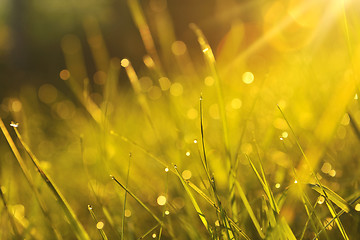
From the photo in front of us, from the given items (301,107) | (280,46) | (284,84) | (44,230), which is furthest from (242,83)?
(280,46)

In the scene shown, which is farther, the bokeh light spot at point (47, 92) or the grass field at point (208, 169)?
the bokeh light spot at point (47, 92)

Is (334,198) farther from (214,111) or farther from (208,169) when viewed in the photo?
(214,111)

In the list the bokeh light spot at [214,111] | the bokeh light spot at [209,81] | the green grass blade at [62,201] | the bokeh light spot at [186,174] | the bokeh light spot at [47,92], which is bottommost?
the bokeh light spot at [214,111]

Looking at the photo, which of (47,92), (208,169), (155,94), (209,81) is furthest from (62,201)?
(47,92)

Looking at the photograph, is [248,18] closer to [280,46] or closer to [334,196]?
[280,46]

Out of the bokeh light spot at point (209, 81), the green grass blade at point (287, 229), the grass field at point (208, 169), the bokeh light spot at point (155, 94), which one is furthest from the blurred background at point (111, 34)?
the green grass blade at point (287, 229)

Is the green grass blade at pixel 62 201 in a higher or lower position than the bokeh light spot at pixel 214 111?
higher

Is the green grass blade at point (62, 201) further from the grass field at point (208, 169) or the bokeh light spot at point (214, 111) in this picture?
the bokeh light spot at point (214, 111)

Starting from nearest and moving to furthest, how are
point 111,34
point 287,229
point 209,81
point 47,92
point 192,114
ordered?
1. point 287,229
2. point 192,114
3. point 209,81
4. point 47,92
5. point 111,34

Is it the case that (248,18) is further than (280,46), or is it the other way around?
(248,18)

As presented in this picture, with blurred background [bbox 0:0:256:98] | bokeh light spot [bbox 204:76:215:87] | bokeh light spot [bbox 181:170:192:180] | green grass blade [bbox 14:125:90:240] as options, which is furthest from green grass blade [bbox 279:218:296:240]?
blurred background [bbox 0:0:256:98]

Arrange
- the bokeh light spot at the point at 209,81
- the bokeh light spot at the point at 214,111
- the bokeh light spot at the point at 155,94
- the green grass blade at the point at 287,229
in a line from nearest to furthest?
the green grass blade at the point at 287,229, the bokeh light spot at the point at 214,111, the bokeh light spot at the point at 209,81, the bokeh light spot at the point at 155,94
